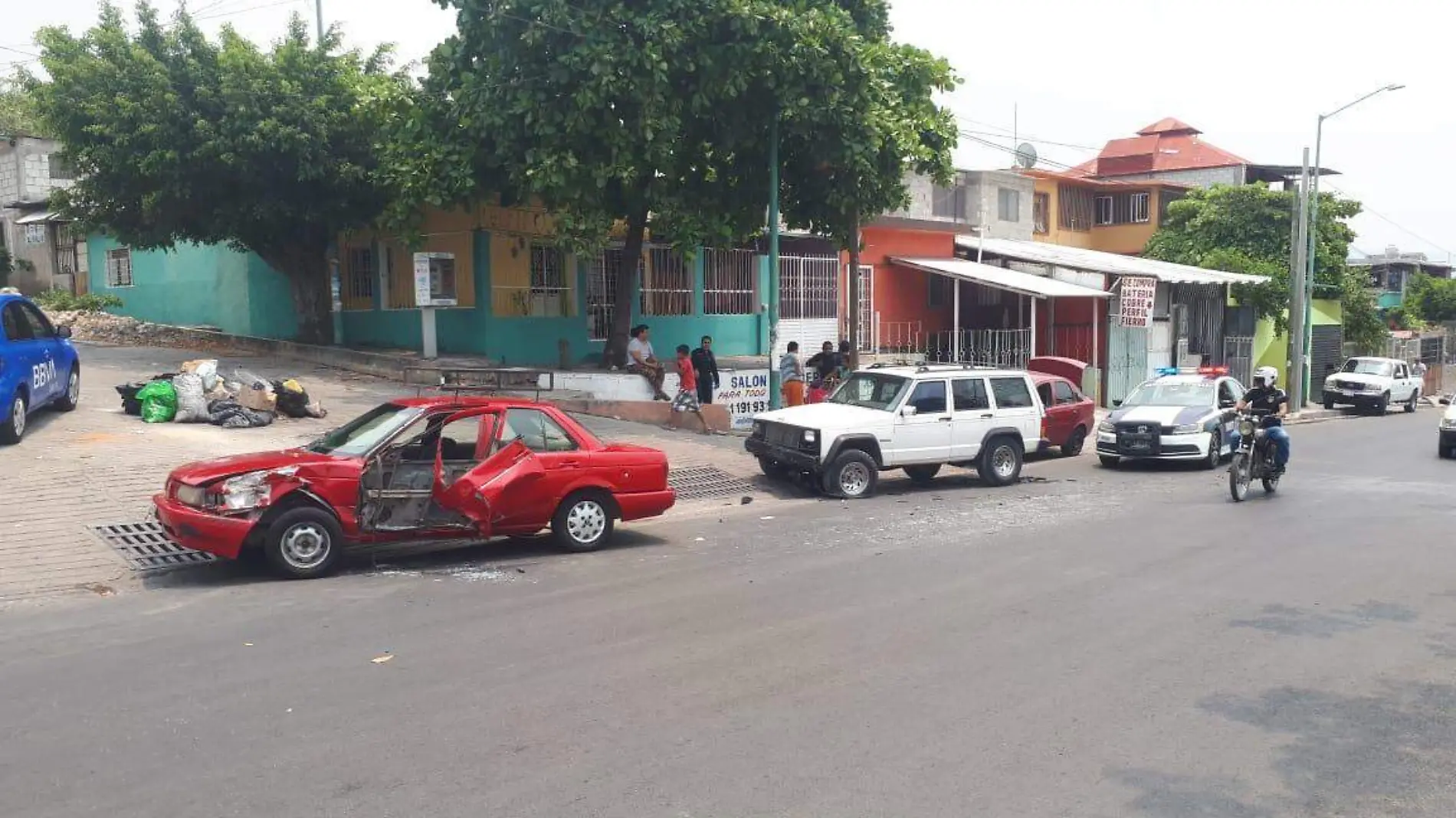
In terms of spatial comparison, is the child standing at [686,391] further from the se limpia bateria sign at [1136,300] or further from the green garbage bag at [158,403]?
the se limpia bateria sign at [1136,300]

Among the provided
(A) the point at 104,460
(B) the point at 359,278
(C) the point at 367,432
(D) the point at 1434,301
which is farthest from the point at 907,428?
(D) the point at 1434,301

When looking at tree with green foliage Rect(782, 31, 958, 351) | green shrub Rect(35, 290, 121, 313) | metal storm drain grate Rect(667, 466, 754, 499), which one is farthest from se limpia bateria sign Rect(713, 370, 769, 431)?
green shrub Rect(35, 290, 121, 313)

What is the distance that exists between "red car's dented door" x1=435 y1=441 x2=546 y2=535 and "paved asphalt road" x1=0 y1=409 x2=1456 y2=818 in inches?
19.5

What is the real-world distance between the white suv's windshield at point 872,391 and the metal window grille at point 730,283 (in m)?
10.3

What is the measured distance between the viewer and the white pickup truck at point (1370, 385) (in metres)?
35.7

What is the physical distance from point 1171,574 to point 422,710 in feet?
21.3

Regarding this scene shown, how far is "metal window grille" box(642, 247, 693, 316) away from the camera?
81.5ft

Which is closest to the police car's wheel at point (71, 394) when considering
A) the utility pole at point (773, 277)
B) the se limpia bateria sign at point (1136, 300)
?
the utility pole at point (773, 277)

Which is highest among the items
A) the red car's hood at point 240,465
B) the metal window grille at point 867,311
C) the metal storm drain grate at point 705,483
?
the metal window grille at point 867,311

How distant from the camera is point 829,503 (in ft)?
46.2

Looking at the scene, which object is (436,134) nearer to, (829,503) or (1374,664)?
(829,503)

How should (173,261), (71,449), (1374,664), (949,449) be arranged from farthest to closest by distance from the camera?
(173,261)
(949,449)
(71,449)
(1374,664)

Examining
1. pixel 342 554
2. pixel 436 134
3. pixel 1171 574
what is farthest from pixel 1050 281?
pixel 342 554

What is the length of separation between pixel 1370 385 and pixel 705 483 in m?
29.3
